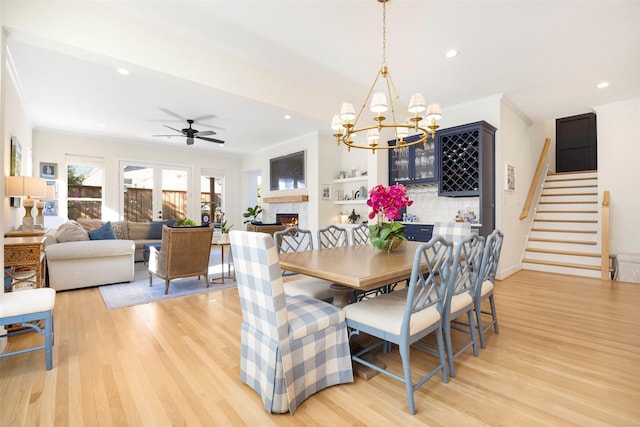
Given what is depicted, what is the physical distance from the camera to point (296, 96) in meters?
3.87

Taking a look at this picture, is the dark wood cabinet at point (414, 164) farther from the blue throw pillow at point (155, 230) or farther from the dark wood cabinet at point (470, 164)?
the blue throw pillow at point (155, 230)

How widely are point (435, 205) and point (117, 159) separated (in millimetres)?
7135

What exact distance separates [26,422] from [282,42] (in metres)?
3.35

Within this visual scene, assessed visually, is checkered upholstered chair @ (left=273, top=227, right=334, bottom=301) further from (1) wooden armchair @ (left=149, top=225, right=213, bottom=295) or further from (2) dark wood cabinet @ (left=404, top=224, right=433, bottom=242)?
(2) dark wood cabinet @ (left=404, top=224, right=433, bottom=242)

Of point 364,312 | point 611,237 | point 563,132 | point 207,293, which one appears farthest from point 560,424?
point 563,132

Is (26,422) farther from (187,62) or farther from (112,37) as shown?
(187,62)

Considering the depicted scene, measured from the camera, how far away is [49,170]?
6082mm

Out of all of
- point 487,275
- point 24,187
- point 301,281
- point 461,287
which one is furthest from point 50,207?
point 487,275

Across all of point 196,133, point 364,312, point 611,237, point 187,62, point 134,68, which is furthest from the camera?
point 196,133

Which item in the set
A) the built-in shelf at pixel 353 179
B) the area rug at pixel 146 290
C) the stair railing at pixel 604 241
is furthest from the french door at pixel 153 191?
the stair railing at pixel 604 241

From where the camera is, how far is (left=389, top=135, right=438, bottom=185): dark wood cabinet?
4695 mm

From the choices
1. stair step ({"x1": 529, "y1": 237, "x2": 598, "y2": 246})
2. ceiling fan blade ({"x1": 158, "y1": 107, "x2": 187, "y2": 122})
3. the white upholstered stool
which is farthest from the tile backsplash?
the white upholstered stool

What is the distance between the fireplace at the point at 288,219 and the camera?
6.91 metres

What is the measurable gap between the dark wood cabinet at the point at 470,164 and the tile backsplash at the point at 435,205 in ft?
1.11
